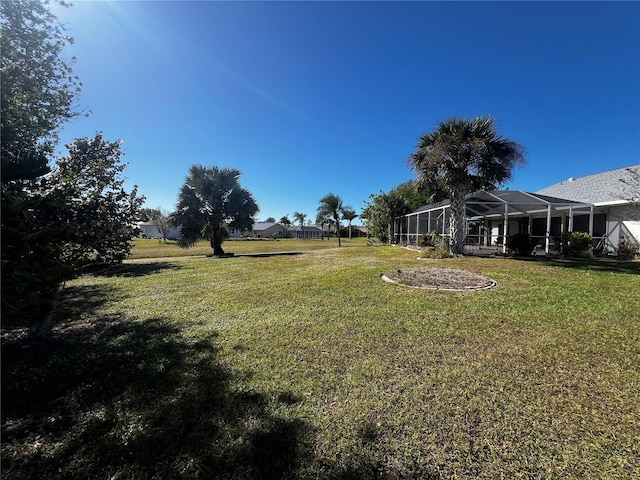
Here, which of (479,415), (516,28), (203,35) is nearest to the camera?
(479,415)

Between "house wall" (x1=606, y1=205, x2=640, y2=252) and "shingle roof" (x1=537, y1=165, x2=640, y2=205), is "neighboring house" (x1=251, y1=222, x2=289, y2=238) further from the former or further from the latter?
"house wall" (x1=606, y1=205, x2=640, y2=252)

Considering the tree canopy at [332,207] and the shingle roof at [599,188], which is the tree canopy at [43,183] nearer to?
the shingle roof at [599,188]

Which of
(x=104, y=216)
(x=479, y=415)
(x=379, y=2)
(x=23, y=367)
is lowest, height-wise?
(x=23, y=367)

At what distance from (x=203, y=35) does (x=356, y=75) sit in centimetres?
673

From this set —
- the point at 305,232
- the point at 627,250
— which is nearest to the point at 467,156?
the point at 627,250

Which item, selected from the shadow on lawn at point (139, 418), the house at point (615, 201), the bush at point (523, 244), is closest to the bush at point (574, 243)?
the bush at point (523, 244)

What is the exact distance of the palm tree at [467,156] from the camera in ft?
40.2

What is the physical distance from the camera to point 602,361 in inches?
126

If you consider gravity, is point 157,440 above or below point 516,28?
below

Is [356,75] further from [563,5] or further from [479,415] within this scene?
[479,415]

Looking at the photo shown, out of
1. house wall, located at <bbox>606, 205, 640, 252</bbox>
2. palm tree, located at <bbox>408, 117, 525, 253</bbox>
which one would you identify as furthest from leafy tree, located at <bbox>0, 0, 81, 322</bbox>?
house wall, located at <bbox>606, 205, 640, 252</bbox>

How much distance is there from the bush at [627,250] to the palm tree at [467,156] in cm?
669

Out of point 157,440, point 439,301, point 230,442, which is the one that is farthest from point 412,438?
point 439,301

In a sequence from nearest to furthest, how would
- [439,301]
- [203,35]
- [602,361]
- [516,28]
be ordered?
[602,361]
[439,301]
[203,35]
[516,28]
